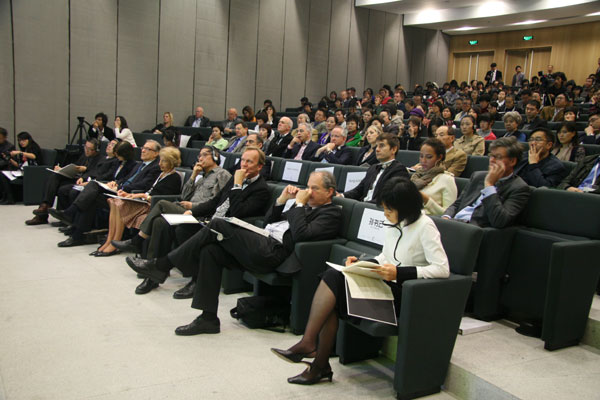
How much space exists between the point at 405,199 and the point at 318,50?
35.2 ft

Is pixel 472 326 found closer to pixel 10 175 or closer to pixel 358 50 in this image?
pixel 10 175

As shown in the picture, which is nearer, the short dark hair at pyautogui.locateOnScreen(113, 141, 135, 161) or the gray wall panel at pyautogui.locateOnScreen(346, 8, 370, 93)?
the short dark hair at pyautogui.locateOnScreen(113, 141, 135, 161)

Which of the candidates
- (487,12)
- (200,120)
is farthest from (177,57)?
(487,12)

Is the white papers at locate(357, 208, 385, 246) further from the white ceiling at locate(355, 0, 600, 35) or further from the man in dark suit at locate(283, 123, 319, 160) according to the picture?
the white ceiling at locate(355, 0, 600, 35)

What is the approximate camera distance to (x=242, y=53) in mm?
10828

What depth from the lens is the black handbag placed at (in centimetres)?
287

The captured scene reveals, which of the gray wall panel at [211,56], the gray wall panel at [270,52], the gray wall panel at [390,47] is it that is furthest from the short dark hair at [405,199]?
the gray wall panel at [390,47]

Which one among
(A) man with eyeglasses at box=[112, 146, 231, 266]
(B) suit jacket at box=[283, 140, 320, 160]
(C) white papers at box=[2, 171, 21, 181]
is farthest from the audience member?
(C) white papers at box=[2, 171, 21, 181]

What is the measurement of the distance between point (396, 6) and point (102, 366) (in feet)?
39.8

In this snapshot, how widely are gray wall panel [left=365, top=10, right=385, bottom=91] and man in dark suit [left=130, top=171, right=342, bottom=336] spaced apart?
11.2 meters

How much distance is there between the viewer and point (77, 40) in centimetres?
858

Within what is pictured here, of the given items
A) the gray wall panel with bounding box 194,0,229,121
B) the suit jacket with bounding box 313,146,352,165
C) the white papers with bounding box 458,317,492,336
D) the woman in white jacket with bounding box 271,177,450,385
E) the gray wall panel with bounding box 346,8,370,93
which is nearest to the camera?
the woman in white jacket with bounding box 271,177,450,385

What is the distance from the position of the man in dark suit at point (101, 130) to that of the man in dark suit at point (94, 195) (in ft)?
12.1

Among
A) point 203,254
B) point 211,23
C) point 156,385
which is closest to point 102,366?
point 156,385
